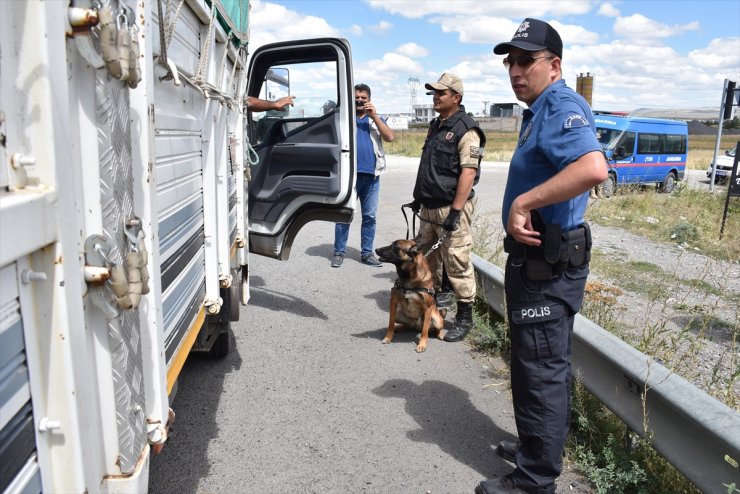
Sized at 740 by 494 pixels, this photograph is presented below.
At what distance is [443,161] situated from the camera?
4.80 metres

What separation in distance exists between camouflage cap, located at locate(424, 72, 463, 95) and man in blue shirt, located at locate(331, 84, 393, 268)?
1942mm

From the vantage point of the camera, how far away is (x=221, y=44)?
338cm

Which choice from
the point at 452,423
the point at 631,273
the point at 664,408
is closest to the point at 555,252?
the point at 664,408

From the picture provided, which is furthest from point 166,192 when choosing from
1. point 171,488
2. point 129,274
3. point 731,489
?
point 731,489

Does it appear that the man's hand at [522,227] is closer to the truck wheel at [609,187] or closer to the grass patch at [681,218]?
the grass patch at [681,218]

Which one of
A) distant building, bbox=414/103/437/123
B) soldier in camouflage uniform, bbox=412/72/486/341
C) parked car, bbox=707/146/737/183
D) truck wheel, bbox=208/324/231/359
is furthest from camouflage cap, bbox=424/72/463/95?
distant building, bbox=414/103/437/123

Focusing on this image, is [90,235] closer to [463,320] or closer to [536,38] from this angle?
[536,38]

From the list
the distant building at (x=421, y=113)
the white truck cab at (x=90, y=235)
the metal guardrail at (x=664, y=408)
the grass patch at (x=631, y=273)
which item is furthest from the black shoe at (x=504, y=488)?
the distant building at (x=421, y=113)

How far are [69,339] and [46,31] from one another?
2.06 feet

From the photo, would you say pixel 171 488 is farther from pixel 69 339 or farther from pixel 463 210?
pixel 463 210

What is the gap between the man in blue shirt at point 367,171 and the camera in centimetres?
686

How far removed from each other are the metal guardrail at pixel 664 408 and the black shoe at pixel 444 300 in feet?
7.54

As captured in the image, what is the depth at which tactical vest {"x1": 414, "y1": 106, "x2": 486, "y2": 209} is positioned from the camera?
15.5ft

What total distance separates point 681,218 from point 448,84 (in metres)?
8.83
